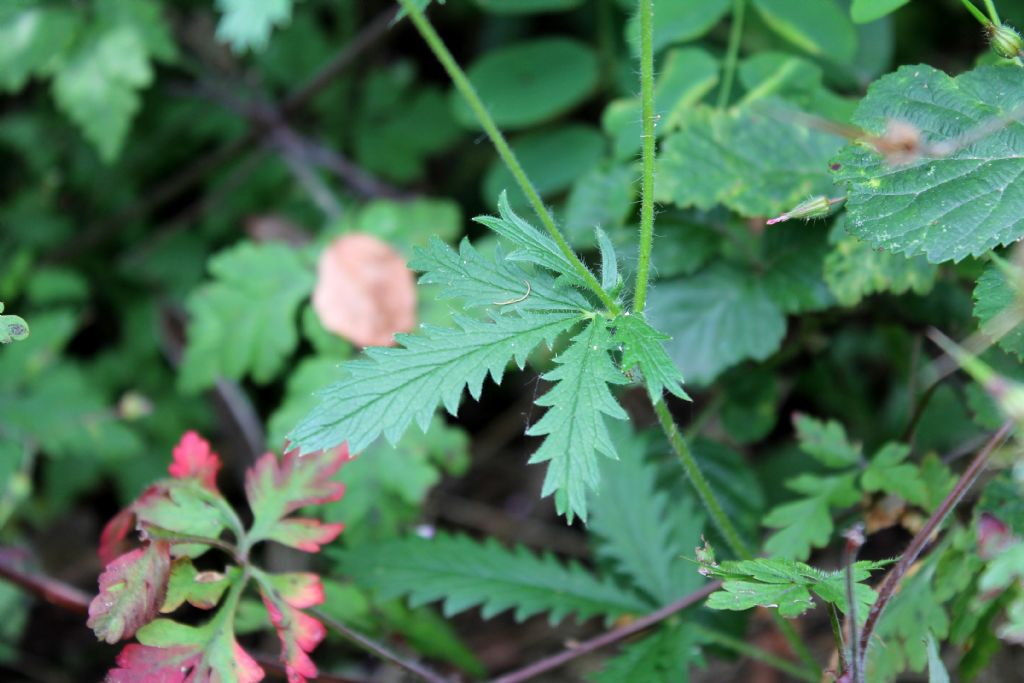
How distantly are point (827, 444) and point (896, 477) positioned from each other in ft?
0.41

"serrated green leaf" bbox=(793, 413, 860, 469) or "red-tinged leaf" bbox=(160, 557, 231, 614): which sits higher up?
"red-tinged leaf" bbox=(160, 557, 231, 614)

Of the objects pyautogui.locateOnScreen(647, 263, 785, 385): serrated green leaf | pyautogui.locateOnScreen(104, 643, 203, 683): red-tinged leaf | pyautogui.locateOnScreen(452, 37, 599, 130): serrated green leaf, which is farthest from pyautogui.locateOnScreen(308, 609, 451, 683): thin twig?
pyautogui.locateOnScreen(452, 37, 599, 130): serrated green leaf

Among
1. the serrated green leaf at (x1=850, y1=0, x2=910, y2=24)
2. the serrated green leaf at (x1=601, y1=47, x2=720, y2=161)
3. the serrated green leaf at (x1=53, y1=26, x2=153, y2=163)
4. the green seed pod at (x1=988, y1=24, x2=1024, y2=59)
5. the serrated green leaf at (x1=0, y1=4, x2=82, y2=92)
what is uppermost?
the serrated green leaf at (x1=0, y1=4, x2=82, y2=92)

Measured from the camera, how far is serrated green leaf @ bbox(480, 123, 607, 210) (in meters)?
2.34

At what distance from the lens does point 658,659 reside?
1.53 m

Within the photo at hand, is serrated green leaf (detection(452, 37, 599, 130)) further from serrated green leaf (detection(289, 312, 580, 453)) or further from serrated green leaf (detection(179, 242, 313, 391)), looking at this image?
serrated green leaf (detection(289, 312, 580, 453))

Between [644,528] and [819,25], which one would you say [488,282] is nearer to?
[644,528]

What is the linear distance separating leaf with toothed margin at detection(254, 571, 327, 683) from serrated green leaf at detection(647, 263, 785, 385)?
0.84 metres

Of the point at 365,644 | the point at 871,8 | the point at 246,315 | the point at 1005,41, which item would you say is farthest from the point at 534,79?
the point at 365,644

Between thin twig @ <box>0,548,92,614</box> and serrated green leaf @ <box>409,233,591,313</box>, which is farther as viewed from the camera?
thin twig @ <box>0,548,92,614</box>

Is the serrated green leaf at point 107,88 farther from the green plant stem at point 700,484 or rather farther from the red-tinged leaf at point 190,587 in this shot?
the green plant stem at point 700,484

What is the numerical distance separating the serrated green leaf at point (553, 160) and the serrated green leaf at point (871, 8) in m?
0.89

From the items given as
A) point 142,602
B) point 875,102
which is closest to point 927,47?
point 875,102

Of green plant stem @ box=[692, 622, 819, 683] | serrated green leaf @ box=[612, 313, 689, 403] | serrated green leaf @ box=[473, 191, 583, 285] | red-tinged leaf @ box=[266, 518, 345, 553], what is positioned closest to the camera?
serrated green leaf @ box=[612, 313, 689, 403]
